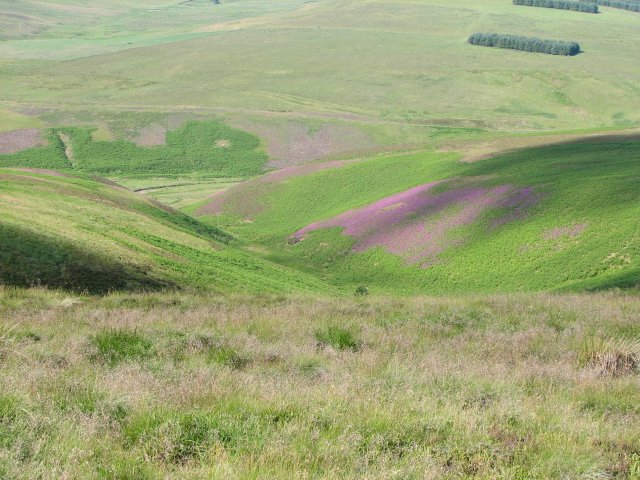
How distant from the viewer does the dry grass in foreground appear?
213 inches

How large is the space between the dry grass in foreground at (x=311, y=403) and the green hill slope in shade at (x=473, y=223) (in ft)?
73.0

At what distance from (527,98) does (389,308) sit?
16405 centimetres

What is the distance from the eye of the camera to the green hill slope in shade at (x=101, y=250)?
71.7 ft

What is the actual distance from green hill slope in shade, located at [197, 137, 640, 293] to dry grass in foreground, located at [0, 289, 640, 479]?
22260 mm

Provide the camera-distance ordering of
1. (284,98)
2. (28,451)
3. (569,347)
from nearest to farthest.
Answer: (28,451) < (569,347) < (284,98)

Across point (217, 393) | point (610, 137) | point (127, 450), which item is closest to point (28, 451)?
point (127, 450)

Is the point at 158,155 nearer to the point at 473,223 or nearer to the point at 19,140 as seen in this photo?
the point at 19,140

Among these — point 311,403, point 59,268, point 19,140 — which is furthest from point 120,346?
point 19,140

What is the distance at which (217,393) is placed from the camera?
698cm

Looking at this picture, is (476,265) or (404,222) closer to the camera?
(476,265)

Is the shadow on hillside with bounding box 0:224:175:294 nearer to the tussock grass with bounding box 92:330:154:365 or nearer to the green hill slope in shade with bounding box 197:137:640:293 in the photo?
the tussock grass with bounding box 92:330:154:365

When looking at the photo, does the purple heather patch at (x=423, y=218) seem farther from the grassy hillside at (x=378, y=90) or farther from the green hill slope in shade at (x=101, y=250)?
the grassy hillside at (x=378, y=90)

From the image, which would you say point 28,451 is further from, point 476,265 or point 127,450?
point 476,265

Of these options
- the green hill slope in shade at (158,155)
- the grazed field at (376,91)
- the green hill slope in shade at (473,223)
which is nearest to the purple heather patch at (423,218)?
the green hill slope in shade at (473,223)
